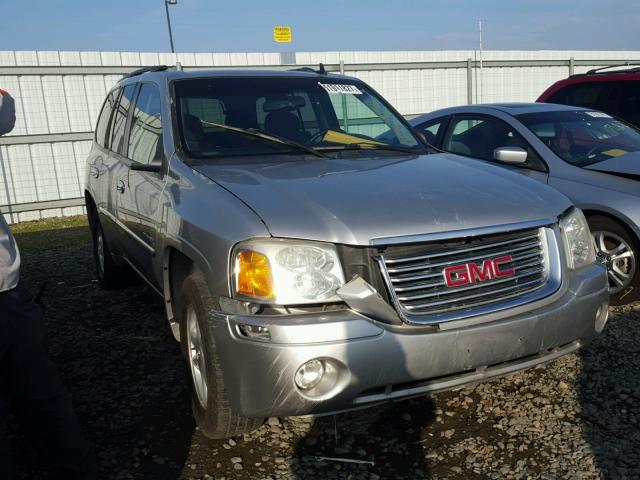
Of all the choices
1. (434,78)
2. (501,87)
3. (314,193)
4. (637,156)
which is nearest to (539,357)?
(314,193)

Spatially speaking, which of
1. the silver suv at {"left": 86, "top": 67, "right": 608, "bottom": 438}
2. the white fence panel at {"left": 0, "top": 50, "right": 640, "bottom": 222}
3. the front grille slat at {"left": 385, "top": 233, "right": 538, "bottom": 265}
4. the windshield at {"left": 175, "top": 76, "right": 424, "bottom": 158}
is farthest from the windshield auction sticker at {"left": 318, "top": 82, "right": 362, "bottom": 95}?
the white fence panel at {"left": 0, "top": 50, "right": 640, "bottom": 222}

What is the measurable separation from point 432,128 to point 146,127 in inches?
122

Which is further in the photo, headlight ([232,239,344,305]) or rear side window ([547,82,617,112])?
rear side window ([547,82,617,112])

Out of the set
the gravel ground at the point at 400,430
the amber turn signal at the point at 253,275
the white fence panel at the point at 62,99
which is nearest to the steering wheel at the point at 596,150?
the gravel ground at the point at 400,430

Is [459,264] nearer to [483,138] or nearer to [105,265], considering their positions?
[483,138]

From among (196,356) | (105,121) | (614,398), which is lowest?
(614,398)

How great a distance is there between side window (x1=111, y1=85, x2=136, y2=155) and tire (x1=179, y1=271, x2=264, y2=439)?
1.99m

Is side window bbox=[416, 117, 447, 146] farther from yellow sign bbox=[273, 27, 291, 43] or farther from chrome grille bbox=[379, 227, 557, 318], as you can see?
yellow sign bbox=[273, 27, 291, 43]

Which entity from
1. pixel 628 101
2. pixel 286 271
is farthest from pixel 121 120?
pixel 628 101

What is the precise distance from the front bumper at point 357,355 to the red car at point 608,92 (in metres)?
4.80

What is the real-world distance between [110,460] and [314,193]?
5.08 feet

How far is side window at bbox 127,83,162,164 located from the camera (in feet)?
11.7

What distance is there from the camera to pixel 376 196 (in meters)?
2.61

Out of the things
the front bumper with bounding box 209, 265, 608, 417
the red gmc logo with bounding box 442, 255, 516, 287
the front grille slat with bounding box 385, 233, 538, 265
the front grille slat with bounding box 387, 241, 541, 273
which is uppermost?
the front grille slat with bounding box 385, 233, 538, 265
